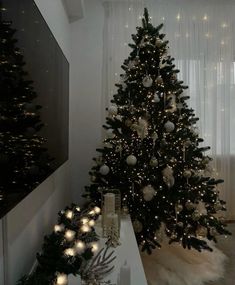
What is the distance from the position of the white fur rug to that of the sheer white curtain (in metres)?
1.20

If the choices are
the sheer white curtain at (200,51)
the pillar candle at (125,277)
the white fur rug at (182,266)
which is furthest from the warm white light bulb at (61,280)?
the sheer white curtain at (200,51)

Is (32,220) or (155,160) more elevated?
(155,160)

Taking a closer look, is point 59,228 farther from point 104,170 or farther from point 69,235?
point 104,170

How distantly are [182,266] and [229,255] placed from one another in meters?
0.57

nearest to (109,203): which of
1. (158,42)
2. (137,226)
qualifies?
(137,226)

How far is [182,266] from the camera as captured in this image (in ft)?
8.20

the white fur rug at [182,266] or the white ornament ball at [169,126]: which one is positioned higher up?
the white ornament ball at [169,126]

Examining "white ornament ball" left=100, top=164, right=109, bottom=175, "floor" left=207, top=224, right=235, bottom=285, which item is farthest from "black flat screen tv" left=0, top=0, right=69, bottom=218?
"floor" left=207, top=224, right=235, bottom=285

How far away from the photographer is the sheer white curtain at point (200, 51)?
355cm

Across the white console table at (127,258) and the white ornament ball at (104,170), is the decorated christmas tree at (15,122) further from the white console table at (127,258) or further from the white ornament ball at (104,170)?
the white ornament ball at (104,170)

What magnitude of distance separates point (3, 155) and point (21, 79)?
334 millimetres

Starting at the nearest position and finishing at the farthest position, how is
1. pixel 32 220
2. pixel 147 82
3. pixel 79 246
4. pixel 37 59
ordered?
pixel 37 59, pixel 79 246, pixel 32 220, pixel 147 82

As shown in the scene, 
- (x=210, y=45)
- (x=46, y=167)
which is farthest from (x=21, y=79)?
(x=210, y=45)

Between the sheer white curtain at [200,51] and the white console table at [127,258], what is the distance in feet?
6.35
